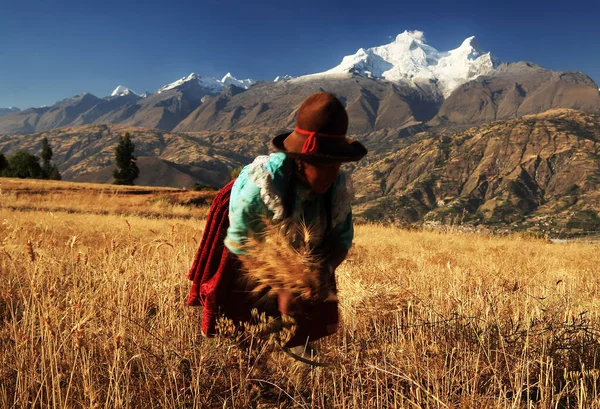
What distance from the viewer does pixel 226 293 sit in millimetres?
3146

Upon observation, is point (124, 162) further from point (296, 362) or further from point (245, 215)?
point (245, 215)

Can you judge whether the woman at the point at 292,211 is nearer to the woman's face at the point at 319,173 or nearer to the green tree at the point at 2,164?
the woman's face at the point at 319,173

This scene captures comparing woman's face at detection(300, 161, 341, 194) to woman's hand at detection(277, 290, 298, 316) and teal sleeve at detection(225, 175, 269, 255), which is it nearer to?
teal sleeve at detection(225, 175, 269, 255)

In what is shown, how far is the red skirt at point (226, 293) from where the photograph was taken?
309 cm

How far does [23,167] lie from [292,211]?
4176 inches

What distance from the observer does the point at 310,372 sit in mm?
3336

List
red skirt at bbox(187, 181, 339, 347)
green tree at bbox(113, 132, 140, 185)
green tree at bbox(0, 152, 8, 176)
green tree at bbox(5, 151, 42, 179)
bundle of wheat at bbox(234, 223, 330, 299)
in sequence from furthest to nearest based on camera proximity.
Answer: green tree at bbox(5, 151, 42, 179)
green tree at bbox(113, 132, 140, 185)
green tree at bbox(0, 152, 8, 176)
red skirt at bbox(187, 181, 339, 347)
bundle of wheat at bbox(234, 223, 330, 299)

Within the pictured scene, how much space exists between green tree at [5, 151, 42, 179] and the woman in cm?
9784

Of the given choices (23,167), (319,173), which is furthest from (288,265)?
(23,167)

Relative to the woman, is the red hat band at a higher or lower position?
higher

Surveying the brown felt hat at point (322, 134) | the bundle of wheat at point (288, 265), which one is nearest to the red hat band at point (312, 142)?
the brown felt hat at point (322, 134)

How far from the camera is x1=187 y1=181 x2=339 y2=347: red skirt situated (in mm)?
3094

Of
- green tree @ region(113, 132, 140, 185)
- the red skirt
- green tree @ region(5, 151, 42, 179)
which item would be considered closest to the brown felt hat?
the red skirt

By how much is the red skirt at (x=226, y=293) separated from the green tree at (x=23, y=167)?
321 ft
